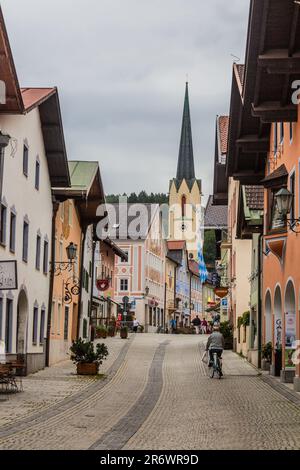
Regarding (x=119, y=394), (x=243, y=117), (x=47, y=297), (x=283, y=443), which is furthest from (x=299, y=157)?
(x=47, y=297)

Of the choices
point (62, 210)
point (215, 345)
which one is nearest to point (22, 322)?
point (215, 345)

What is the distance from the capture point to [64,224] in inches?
1479

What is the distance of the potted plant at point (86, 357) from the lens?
28000 mm

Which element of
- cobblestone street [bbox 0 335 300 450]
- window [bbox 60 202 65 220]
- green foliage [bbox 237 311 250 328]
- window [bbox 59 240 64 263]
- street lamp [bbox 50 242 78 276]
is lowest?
cobblestone street [bbox 0 335 300 450]

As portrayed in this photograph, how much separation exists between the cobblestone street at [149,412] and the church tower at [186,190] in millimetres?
100958

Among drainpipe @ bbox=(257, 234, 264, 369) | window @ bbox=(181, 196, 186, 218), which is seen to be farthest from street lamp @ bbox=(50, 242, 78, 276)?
window @ bbox=(181, 196, 186, 218)

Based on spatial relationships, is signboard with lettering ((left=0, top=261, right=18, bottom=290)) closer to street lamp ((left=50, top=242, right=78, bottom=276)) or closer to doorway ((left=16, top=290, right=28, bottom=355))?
doorway ((left=16, top=290, right=28, bottom=355))

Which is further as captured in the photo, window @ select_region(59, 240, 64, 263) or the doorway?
window @ select_region(59, 240, 64, 263)

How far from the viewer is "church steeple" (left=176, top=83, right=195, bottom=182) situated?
438 feet

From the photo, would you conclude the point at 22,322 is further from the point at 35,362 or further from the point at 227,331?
the point at 227,331

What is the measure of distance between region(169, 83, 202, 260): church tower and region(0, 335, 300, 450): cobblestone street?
10096 cm

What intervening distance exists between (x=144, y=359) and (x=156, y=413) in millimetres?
19918
